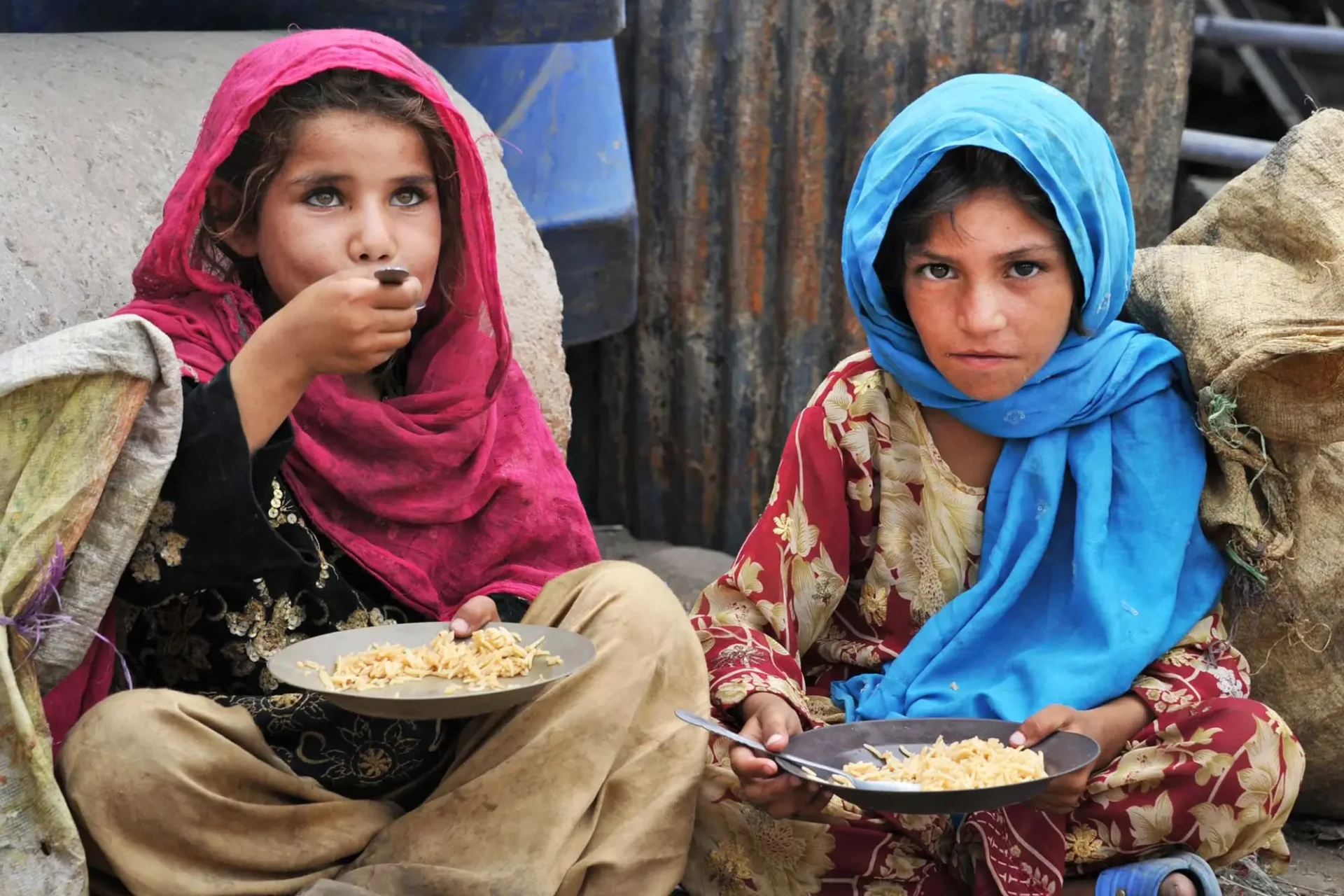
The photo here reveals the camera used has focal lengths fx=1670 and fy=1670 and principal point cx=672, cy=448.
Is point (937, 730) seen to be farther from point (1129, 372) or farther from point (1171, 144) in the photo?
point (1171, 144)

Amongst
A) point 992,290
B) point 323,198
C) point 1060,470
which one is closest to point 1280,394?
point 1060,470

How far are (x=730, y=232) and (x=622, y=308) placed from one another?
436 mm

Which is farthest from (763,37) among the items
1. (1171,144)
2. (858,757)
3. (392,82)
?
(858,757)

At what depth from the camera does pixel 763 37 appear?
14.1 ft

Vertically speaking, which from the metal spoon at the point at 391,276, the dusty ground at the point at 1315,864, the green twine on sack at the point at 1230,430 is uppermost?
the metal spoon at the point at 391,276

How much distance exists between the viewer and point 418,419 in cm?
283

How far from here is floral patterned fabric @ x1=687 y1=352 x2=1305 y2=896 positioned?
2.56 metres

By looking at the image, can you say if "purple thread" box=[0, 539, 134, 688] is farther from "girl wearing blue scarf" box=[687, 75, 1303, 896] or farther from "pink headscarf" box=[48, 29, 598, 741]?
"girl wearing blue scarf" box=[687, 75, 1303, 896]

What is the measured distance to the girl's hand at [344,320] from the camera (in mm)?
2391

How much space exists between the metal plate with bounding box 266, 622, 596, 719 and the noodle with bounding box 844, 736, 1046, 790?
460 millimetres

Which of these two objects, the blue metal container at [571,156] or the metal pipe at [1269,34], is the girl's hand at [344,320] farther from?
the metal pipe at [1269,34]

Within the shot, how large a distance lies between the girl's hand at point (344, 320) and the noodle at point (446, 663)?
43 centimetres

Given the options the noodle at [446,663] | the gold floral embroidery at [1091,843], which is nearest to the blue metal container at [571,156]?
the noodle at [446,663]

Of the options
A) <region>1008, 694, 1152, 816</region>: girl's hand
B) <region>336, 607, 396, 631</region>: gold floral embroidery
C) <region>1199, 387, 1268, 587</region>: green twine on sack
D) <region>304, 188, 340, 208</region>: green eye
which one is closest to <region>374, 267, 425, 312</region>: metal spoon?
<region>304, 188, 340, 208</region>: green eye
